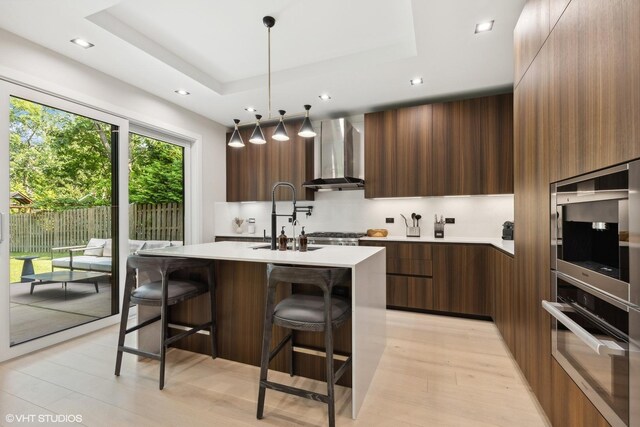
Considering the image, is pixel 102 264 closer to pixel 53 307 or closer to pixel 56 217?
pixel 53 307

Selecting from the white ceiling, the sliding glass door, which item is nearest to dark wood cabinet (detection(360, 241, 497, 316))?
the white ceiling

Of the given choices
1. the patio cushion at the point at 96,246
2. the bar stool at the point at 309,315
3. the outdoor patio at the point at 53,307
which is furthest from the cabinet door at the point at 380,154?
the outdoor patio at the point at 53,307

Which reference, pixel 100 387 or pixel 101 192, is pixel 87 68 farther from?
pixel 100 387

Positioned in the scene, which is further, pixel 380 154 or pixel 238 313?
pixel 380 154

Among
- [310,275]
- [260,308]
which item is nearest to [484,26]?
[310,275]

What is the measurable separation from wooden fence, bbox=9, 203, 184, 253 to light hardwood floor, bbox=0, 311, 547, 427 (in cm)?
96

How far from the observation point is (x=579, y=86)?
1.24 meters

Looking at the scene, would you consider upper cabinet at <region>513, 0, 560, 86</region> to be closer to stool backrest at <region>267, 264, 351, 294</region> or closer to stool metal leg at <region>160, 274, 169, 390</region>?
stool backrest at <region>267, 264, 351, 294</region>

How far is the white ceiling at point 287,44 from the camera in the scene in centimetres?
226

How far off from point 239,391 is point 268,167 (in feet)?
10.6

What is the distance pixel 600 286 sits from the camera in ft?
3.76

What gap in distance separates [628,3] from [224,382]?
273 cm
